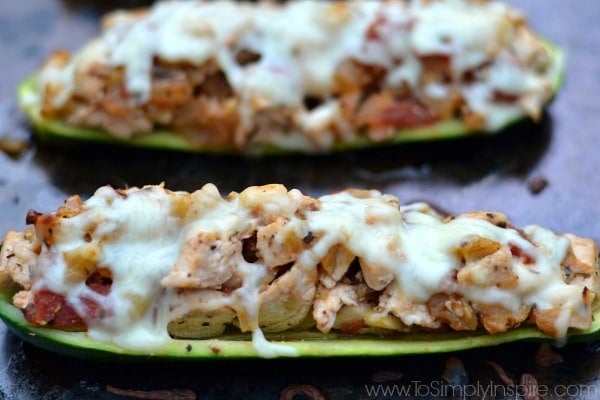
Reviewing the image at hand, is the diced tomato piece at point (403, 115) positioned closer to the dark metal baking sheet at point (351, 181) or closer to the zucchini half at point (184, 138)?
the zucchini half at point (184, 138)

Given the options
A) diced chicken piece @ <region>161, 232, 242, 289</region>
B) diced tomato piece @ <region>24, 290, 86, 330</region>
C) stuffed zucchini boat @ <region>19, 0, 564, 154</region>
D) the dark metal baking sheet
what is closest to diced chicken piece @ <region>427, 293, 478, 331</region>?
the dark metal baking sheet

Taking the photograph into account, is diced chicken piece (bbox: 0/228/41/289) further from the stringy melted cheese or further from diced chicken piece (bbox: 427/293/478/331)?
diced chicken piece (bbox: 427/293/478/331)

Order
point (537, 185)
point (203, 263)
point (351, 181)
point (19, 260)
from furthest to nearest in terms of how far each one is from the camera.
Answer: point (351, 181), point (537, 185), point (19, 260), point (203, 263)

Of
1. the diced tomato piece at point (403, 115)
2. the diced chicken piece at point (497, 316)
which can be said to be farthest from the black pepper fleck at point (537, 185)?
the diced chicken piece at point (497, 316)

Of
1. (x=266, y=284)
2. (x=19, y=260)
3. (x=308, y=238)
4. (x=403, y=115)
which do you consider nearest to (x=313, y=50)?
(x=403, y=115)

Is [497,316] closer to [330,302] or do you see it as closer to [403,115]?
[330,302]

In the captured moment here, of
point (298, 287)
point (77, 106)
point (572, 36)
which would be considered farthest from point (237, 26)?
point (572, 36)

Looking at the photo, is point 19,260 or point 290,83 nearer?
point 19,260
